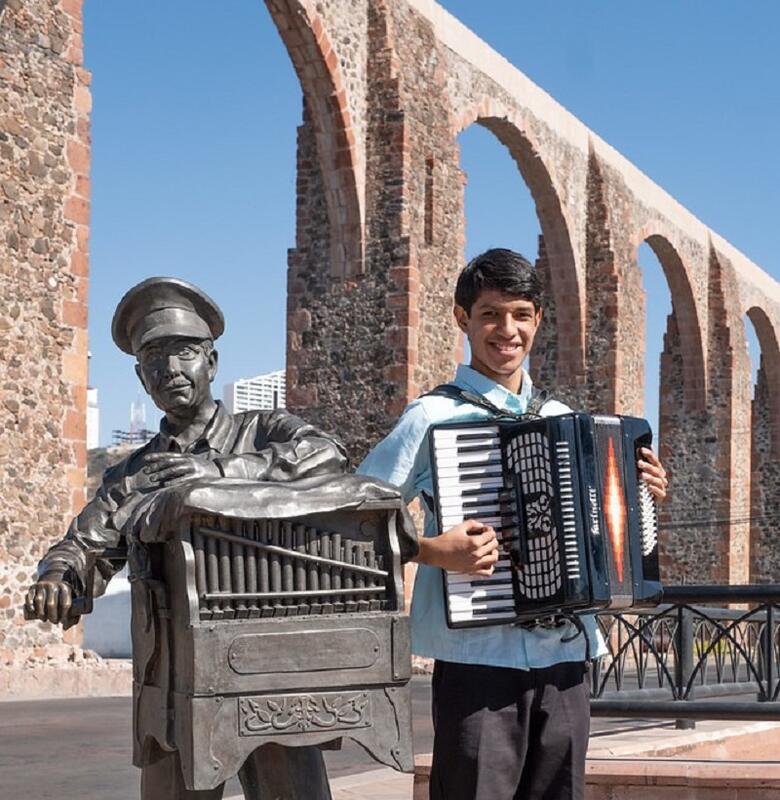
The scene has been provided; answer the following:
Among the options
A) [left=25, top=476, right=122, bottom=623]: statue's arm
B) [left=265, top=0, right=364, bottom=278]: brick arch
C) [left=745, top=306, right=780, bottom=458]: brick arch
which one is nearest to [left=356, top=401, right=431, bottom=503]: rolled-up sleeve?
[left=25, top=476, right=122, bottom=623]: statue's arm

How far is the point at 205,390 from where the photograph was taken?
3465 millimetres

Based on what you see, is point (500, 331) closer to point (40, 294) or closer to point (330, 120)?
point (40, 294)

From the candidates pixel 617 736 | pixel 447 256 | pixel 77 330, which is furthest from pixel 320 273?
pixel 617 736

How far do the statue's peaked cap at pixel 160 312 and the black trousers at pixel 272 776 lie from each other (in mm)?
885

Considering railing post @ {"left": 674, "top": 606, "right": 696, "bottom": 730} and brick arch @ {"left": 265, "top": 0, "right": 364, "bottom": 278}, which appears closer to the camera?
railing post @ {"left": 674, "top": 606, "right": 696, "bottom": 730}

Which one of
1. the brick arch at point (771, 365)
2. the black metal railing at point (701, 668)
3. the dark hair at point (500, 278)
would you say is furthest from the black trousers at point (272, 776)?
the brick arch at point (771, 365)

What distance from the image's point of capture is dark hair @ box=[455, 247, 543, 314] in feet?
11.3

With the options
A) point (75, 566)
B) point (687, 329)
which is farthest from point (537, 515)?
point (687, 329)

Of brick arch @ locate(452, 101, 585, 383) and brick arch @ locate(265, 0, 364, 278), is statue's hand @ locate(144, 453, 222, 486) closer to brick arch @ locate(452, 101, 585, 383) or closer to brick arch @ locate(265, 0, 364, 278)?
brick arch @ locate(265, 0, 364, 278)

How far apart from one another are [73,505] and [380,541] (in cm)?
937

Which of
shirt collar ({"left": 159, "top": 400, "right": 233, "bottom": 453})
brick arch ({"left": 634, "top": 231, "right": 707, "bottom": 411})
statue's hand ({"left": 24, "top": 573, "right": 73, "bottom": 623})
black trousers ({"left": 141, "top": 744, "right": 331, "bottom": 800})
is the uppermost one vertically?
brick arch ({"left": 634, "top": 231, "right": 707, "bottom": 411})

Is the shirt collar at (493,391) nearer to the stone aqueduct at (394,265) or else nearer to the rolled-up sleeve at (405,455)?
the rolled-up sleeve at (405,455)

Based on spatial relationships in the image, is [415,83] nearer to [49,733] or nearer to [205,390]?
[49,733]

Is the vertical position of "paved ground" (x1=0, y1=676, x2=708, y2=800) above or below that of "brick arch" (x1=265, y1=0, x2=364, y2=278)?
below
